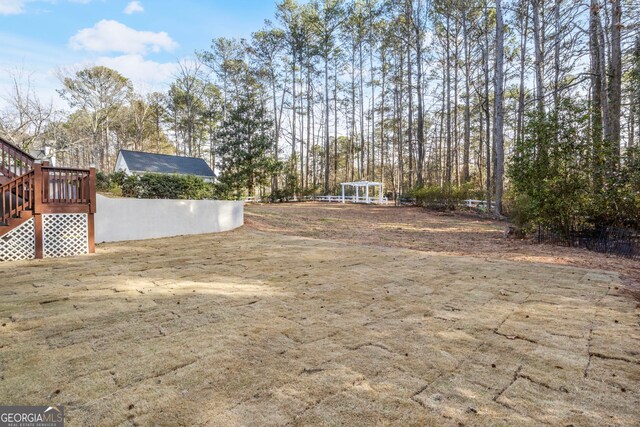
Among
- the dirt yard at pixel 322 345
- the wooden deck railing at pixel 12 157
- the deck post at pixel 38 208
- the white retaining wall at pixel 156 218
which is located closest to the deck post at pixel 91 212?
the deck post at pixel 38 208

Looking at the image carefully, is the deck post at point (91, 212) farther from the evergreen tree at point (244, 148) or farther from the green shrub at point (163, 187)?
the evergreen tree at point (244, 148)

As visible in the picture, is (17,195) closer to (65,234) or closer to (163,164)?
(65,234)

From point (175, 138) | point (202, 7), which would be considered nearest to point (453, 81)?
point (202, 7)

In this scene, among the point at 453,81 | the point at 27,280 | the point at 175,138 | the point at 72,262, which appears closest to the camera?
the point at 27,280

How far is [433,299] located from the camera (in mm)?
3314

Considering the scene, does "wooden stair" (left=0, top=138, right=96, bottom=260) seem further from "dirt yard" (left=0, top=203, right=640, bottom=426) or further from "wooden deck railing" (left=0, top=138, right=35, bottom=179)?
"dirt yard" (left=0, top=203, right=640, bottom=426)

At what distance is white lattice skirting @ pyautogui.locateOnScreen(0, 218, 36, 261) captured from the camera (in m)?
5.32

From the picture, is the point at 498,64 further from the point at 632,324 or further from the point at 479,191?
the point at 632,324

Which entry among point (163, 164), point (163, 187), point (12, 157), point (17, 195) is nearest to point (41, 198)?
point (17, 195)

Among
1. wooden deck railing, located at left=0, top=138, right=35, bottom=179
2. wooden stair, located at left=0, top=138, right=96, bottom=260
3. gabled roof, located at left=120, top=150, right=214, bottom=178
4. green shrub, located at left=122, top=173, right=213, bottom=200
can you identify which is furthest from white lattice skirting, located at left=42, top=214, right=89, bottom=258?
gabled roof, located at left=120, top=150, right=214, bottom=178

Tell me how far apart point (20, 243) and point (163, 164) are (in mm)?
17474

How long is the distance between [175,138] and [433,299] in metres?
34.4

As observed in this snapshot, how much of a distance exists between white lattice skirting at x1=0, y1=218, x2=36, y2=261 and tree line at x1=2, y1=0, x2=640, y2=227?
9.85 meters

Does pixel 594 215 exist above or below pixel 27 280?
above
